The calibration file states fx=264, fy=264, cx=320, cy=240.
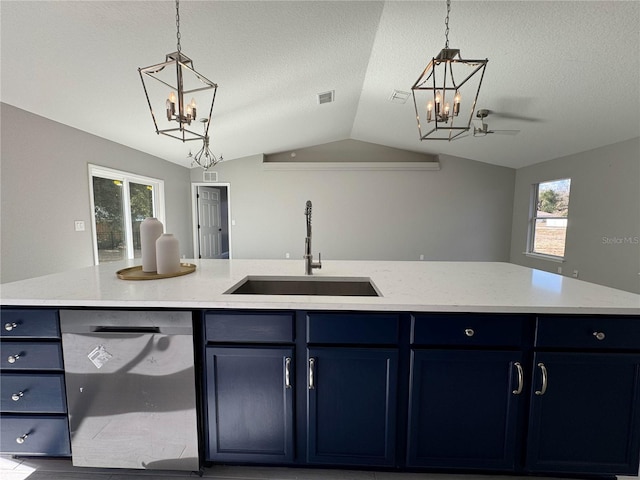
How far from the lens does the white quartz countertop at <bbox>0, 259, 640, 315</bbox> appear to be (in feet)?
3.52

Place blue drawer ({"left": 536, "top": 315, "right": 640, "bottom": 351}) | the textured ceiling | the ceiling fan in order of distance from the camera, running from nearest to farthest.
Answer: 1. blue drawer ({"left": 536, "top": 315, "right": 640, "bottom": 351})
2. the textured ceiling
3. the ceiling fan

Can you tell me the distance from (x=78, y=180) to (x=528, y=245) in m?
7.45

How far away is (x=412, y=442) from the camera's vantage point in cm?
116

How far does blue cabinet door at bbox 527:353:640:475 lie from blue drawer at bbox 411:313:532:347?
5.6 inches

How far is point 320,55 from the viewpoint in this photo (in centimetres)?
270

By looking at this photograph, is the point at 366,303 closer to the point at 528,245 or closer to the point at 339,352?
the point at 339,352

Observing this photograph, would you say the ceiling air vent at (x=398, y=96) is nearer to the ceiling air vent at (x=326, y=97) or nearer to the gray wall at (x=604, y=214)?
the ceiling air vent at (x=326, y=97)

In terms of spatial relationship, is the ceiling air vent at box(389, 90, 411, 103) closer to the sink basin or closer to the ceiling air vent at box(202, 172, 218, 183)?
the sink basin

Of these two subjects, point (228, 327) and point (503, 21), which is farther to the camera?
point (503, 21)

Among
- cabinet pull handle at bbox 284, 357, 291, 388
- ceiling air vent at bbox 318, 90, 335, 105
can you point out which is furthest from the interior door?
cabinet pull handle at bbox 284, 357, 291, 388

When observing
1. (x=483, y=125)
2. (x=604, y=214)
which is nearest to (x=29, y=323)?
(x=483, y=125)

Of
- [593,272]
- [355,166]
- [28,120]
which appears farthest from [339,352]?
[355,166]

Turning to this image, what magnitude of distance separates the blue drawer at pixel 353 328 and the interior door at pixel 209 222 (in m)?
5.77

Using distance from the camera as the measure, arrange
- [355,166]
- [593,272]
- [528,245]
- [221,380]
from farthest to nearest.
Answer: [355,166] → [528,245] → [593,272] → [221,380]
